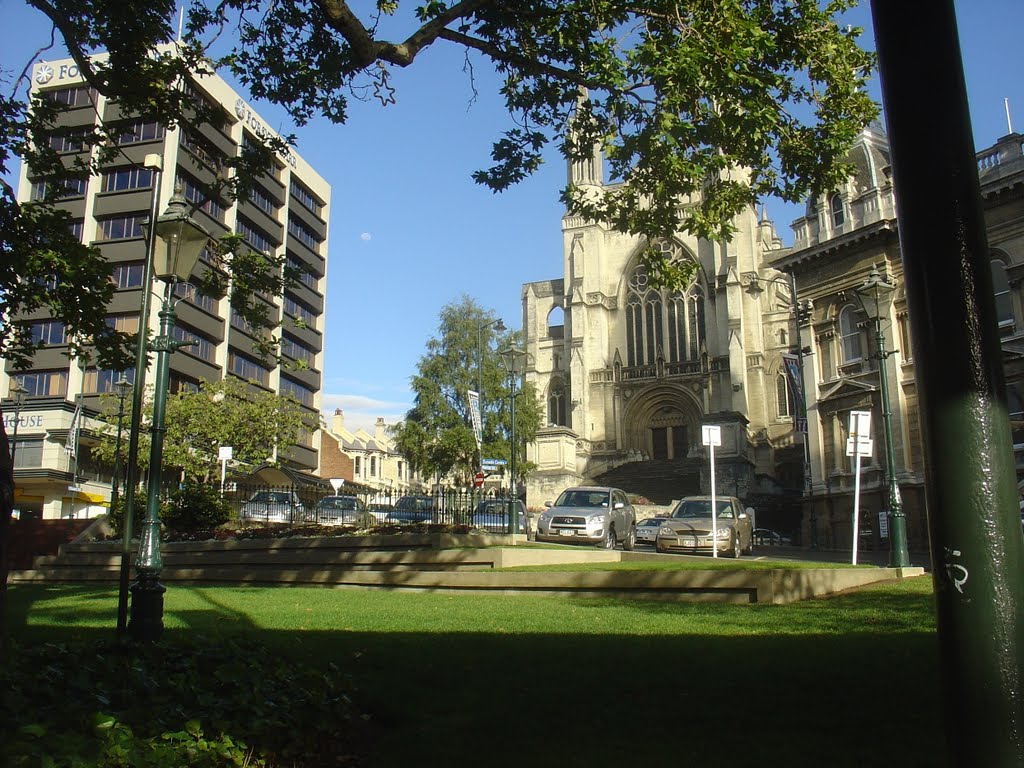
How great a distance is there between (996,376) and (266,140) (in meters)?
11.8

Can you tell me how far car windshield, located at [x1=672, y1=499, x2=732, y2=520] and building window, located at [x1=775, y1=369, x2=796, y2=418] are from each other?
38729 mm

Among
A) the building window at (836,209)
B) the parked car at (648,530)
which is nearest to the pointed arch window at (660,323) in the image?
the building window at (836,209)

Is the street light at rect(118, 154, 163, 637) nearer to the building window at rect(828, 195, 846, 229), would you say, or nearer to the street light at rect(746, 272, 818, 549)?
the street light at rect(746, 272, 818, 549)

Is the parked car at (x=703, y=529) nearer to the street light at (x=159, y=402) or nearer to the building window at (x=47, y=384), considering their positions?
the street light at (x=159, y=402)

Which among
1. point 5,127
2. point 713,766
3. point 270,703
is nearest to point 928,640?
point 713,766

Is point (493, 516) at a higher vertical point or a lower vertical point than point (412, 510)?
lower

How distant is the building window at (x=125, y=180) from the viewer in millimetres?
58781

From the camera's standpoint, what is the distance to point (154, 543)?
8.53 metres

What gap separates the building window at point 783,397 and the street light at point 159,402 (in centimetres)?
5493

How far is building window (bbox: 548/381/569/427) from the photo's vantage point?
7012 cm

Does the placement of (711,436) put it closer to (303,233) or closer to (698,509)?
(698,509)

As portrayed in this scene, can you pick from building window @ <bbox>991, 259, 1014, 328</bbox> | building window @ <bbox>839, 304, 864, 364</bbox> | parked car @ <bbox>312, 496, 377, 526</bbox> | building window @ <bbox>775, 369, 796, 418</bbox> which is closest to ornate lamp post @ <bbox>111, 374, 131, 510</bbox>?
parked car @ <bbox>312, 496, 377, 526</bbox>

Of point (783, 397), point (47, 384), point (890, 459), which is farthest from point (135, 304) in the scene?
point (890, 459)

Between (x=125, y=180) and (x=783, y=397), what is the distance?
47.9 metres
